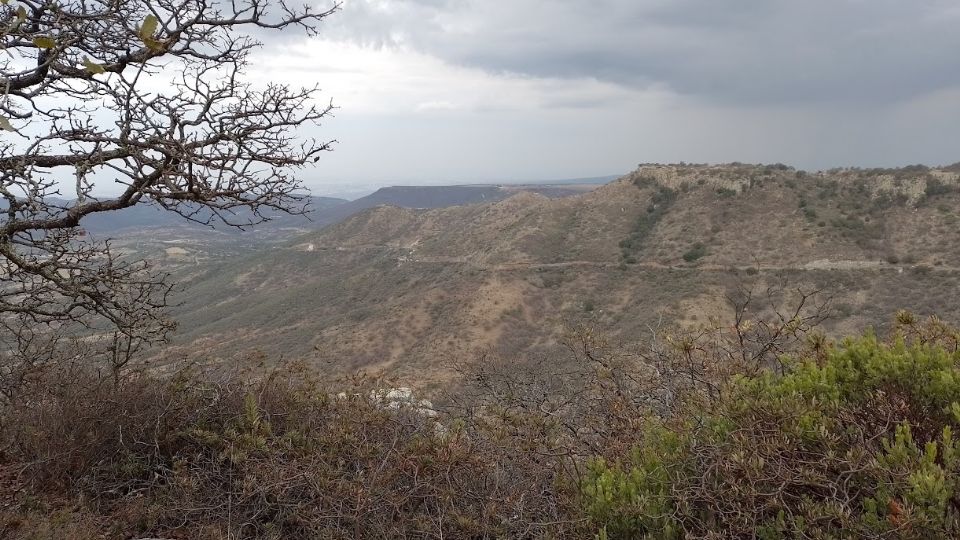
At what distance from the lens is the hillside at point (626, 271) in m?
29.2

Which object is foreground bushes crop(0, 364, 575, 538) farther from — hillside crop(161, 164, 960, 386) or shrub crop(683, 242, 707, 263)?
shrub crop(683, 242, 707, 263)

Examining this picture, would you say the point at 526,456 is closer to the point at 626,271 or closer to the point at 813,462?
the point at 813,462

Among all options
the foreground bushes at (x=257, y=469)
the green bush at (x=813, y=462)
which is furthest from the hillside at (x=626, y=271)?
the green bush at (x=813, y=462)

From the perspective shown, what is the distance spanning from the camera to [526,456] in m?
4.07

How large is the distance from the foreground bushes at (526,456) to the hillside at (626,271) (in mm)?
18754

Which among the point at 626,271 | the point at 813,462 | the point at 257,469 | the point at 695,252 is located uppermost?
the point at 813,462

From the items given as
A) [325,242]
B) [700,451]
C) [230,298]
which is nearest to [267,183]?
[700,451]

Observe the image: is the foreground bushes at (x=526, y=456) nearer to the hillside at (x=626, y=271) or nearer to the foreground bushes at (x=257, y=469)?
the foreground bushes at (x=257, y=469)

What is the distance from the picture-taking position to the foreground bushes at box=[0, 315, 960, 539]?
95.3 inches

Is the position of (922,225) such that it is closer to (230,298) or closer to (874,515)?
(874,515)

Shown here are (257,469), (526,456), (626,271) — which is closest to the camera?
(257,469)

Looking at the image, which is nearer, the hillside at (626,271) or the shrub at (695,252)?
the hillside at (626,271)

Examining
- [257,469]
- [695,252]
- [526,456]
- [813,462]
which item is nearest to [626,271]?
[695,252]

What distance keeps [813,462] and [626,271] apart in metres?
35.6
